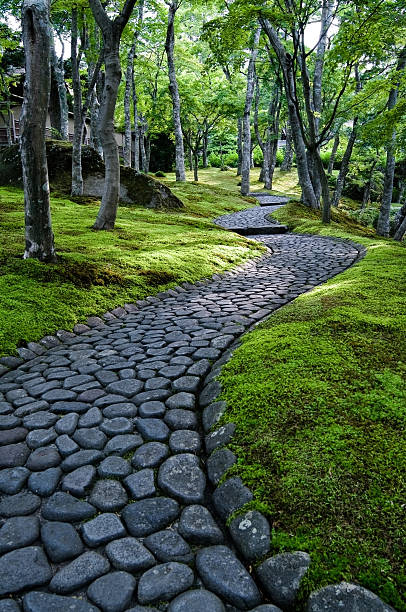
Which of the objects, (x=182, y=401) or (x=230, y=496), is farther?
(x=182, y=401)

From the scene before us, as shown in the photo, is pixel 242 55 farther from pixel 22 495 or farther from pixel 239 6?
pixel 22 495

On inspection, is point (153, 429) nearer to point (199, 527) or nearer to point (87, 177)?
point (199, 527)

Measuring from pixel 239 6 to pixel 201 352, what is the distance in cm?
1161

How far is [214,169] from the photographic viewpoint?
44.4m

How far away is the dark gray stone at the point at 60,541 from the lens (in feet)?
6.87

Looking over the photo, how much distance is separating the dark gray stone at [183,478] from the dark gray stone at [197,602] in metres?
0.61

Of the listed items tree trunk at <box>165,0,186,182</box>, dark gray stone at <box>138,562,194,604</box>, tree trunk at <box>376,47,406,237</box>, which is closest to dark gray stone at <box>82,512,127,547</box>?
dark gray stone at <box>138,562,194,604</box>

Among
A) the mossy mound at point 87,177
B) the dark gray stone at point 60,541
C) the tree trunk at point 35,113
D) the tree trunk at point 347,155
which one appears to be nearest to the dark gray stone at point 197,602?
the dark gray stone at point 60,541

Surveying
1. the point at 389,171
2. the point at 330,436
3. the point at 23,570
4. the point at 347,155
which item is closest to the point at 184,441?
the point at 330,436

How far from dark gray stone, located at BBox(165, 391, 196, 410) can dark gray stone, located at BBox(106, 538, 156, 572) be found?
4.49 ft

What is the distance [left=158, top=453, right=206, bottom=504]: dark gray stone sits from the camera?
8.16 feet

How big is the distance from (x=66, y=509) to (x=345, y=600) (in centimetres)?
153

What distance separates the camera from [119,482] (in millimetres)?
2611

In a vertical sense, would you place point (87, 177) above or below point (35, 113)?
below
